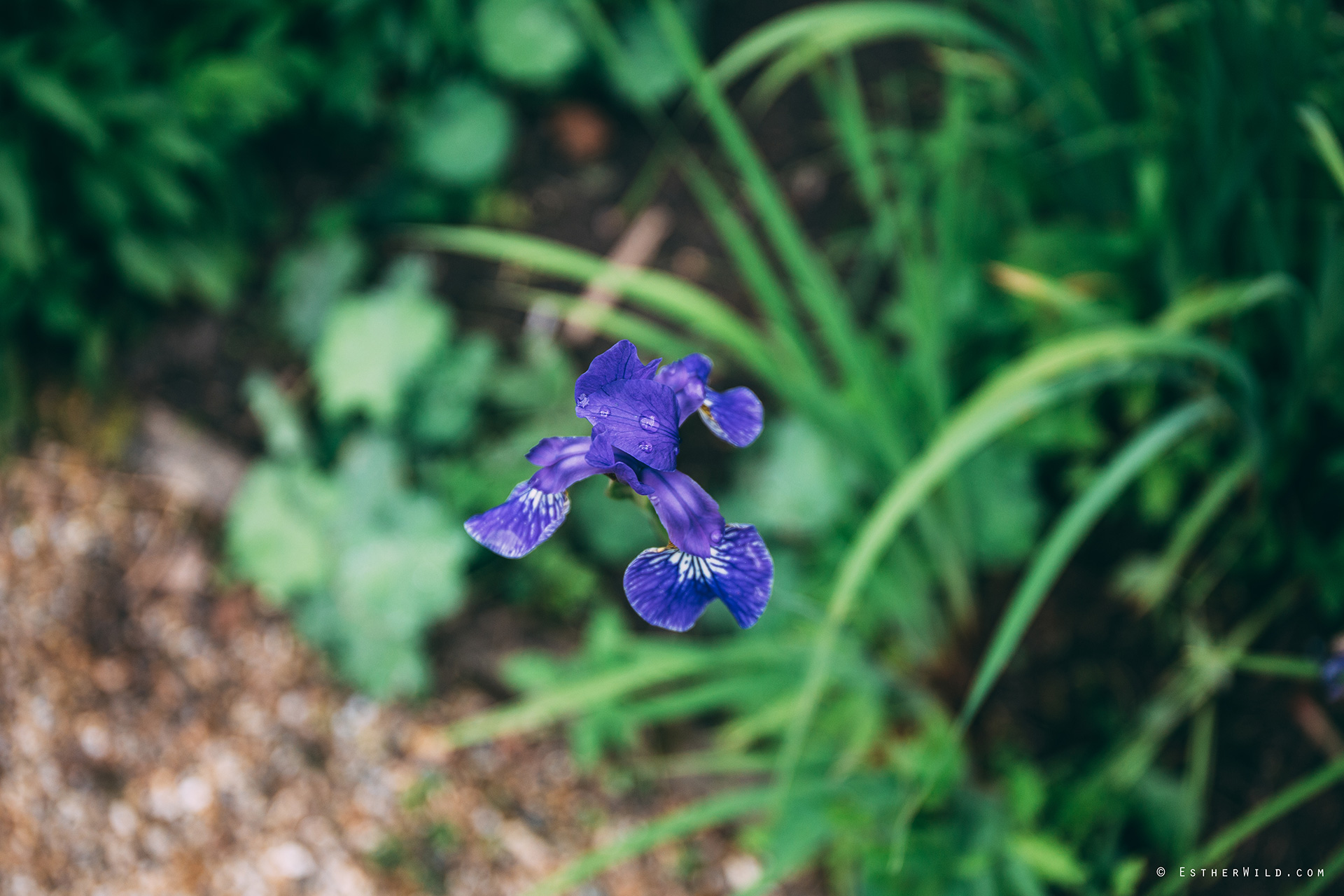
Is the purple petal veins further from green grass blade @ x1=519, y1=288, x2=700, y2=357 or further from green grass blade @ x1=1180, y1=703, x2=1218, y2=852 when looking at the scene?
green grass blade @ x1=1180, y1=703, x2=1218, y2=852

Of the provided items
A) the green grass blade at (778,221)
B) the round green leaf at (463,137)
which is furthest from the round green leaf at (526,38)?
the green grass blade at (778,221)

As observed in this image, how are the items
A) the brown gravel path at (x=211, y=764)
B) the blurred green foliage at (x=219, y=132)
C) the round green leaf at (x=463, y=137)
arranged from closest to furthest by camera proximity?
the blurred green foliage at (x=219, y=132) → the brown gravel path at (x=211, y=764) → the round green leaf at (x=463, y=137)

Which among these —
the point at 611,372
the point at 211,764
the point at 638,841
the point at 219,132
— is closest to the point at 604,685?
the point at 638,841

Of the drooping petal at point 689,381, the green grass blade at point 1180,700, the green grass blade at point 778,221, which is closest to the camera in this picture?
the drooping petal at point 689,381

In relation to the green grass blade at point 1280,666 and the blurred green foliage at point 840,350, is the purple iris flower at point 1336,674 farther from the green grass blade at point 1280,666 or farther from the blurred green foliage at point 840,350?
the blurred green foliage at point 840,350

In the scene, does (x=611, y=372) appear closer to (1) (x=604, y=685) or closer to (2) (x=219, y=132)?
(1) (x=604, y=685)

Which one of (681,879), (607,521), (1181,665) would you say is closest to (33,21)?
(607,521)
